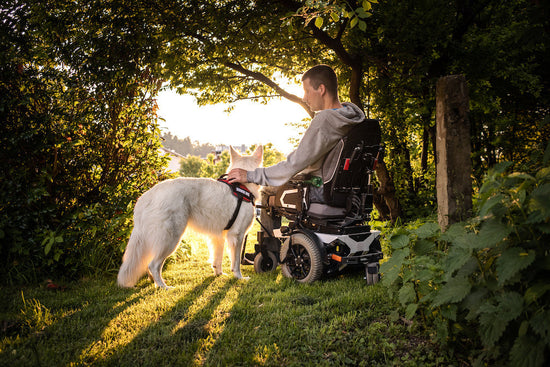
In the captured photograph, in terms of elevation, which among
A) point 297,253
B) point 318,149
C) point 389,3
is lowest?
point 297,253

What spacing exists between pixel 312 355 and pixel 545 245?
1350mm

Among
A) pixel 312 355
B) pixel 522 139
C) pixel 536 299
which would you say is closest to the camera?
pixel 536 299

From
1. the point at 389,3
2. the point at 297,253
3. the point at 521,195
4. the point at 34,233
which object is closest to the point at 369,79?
the point at 389,3

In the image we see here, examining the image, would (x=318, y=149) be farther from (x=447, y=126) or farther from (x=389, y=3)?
(x=389, y=3)

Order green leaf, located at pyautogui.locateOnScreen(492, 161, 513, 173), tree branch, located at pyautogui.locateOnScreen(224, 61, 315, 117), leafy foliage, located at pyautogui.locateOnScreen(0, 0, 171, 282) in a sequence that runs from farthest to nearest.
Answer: tree branch, located at pyautogui.locateOnScreen(224, 61, 315, 117), leafy foliage, located at pyautogui.locateOnScreen(0, 0, 171, 282), green leaf, located at pyautogui.locateOnScreen(492, 161, 513, 173)

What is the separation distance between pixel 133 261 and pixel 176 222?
2.01ft

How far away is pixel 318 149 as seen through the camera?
3008 millimetres

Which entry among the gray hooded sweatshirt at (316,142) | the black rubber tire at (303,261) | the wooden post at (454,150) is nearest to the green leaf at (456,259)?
the wooden post at (454,150)

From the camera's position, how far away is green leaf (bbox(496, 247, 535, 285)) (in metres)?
1.27

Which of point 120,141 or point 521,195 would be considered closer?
point 521,195

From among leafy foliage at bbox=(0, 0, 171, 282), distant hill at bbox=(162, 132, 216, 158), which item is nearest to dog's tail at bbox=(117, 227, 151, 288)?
leafy foliage at bbox=(0, 0, 171, 282)

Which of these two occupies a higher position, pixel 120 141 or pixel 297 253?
pixel 120 141

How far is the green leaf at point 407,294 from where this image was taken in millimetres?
1908

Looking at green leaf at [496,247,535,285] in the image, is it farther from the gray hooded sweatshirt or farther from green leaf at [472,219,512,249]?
the gray hooded sweatshirt
